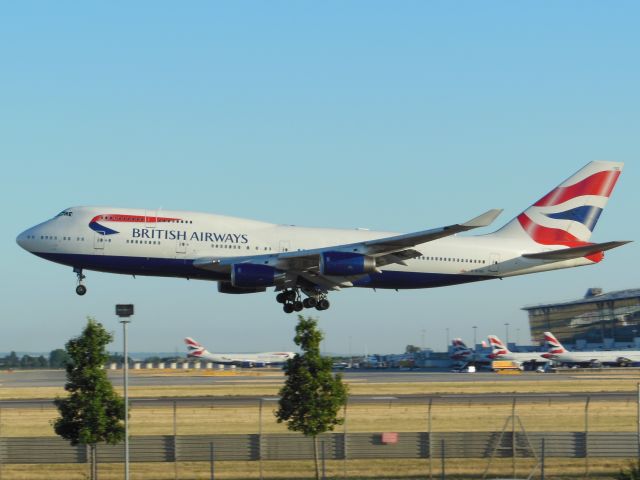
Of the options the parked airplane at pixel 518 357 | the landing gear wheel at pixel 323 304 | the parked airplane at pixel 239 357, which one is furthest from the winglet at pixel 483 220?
the parked airplane at pixel 239 357

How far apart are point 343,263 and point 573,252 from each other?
46.6ft

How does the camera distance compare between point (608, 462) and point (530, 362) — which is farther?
point (530, 362)

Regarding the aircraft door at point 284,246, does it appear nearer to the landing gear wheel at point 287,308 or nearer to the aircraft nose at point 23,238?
the landing gear wheel at point 287,308

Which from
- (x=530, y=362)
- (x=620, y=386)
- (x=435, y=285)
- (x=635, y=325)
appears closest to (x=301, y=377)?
(x=435, y=285)

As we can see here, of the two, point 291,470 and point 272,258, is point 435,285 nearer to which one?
point 272,258

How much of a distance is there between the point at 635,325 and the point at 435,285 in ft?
347

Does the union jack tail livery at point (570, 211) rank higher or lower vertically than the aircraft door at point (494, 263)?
higher

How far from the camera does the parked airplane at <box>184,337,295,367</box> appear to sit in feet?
445

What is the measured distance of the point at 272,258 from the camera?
53.8 metres

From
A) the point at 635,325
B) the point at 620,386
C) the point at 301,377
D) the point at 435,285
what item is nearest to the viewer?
the point at 301,377

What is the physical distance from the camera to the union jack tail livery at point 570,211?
62.1 m

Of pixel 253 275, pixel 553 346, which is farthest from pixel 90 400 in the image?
pixel 553 346

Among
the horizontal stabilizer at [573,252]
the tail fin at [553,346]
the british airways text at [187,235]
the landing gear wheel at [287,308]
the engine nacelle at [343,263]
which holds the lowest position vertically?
the tail fin at [553,346]

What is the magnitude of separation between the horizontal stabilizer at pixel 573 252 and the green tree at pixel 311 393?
24825mm
